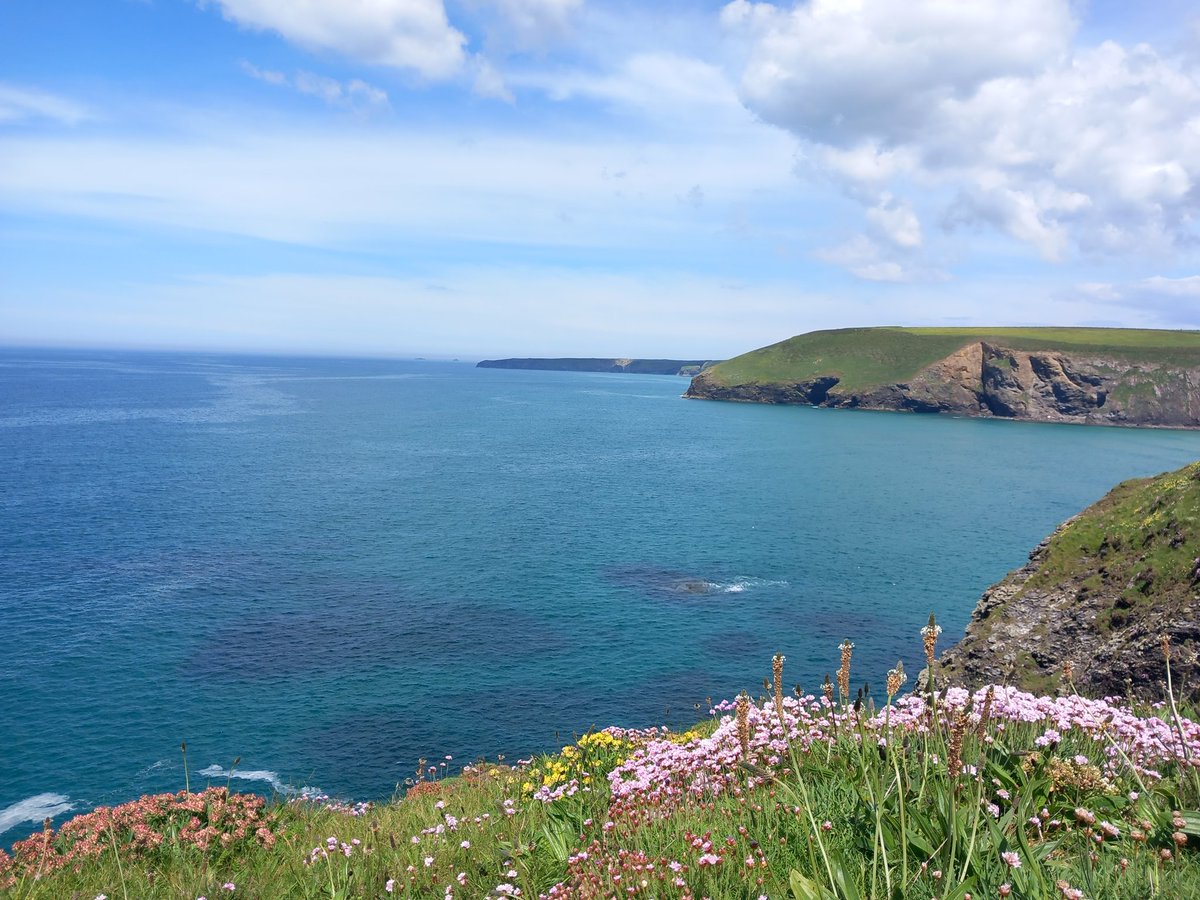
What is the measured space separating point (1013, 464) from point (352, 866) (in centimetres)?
15107

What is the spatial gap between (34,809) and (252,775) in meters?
8.51

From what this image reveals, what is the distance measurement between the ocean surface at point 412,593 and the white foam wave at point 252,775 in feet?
0.43

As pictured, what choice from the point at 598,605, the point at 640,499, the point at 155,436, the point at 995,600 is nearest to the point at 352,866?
the point at 995,600

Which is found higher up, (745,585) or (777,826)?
(777,826)

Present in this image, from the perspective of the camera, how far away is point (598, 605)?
194 ft

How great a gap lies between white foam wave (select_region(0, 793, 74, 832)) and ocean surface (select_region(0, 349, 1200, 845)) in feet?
0.54

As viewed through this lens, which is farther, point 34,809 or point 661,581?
point 661,581

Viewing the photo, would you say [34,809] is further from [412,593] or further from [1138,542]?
[1138,542]

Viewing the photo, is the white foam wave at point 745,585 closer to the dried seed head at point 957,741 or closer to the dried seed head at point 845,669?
the dried seed head at point 845,669

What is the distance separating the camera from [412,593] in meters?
60.8

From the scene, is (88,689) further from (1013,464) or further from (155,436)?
(1013,464)

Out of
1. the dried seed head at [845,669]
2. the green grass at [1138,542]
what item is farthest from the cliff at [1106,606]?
the dried seed head at [845,669]

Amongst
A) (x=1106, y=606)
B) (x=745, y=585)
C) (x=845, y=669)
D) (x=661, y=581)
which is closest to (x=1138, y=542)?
(x=1106, y=606)

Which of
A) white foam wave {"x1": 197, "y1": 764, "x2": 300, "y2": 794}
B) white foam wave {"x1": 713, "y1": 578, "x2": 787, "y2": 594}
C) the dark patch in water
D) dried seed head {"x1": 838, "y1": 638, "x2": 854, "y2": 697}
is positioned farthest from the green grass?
white foam wave {"x1": 197, "y1": 764, "x2": 300, "y2": 794}
